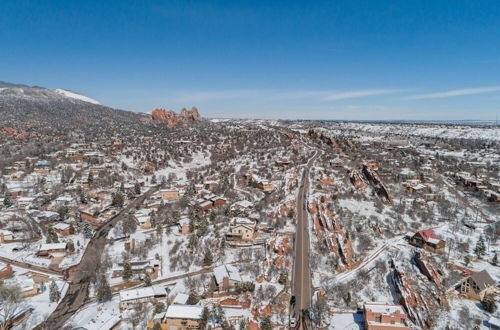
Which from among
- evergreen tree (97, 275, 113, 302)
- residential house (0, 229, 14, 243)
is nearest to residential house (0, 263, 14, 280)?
residential house (0, 229, 14, 243)

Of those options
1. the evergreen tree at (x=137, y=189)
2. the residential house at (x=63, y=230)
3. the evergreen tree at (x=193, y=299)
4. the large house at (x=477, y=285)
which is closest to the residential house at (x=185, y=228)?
the evergreen tree at (x=193, y=299)

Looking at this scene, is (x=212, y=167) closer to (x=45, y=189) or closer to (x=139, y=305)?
(x=45, y=189)

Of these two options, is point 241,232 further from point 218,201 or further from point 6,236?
point 6,236

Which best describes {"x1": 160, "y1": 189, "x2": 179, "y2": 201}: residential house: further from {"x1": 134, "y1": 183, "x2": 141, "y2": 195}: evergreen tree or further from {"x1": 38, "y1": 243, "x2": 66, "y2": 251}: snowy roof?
{"x1": 38, "y1": 243, "x2": 66, "y2": 251}: snowy roof

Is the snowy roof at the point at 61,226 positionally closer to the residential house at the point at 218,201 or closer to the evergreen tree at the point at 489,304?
the residential house at the point at 218,201

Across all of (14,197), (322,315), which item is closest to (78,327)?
(322,315)

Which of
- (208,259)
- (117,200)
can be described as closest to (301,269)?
(208,259)
